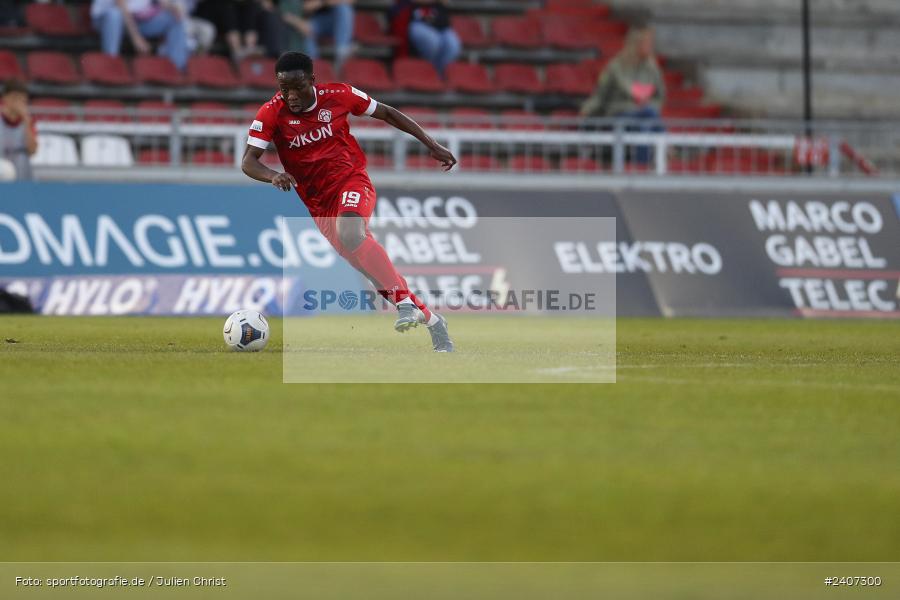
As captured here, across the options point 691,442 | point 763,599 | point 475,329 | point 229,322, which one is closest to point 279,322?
point 475,329

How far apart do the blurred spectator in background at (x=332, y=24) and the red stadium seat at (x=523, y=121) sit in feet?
9.22

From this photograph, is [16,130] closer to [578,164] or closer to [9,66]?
[9,66]

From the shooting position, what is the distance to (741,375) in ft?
33.0

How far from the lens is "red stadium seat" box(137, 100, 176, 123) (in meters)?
19.9

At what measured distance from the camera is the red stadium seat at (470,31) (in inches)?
1035

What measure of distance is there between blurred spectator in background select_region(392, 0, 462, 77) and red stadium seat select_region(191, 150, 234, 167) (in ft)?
18.3

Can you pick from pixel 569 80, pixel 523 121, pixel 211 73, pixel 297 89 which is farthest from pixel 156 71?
pixel 297 89

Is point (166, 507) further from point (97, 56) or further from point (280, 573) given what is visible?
point (97, 56)

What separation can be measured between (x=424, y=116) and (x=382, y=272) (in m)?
9.81

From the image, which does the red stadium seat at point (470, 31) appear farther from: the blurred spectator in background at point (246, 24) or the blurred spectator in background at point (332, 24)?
the blurred spectator in background at point (246, 24)

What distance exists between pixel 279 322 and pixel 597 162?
6.60 meters

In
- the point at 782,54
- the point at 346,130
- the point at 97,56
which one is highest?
the point at 346,130

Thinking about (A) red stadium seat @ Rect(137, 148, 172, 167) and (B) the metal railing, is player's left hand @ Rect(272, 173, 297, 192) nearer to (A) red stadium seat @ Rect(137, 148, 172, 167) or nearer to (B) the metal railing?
(B) the metal railing

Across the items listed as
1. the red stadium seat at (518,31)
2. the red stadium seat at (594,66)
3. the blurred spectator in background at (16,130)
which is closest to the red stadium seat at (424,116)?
the red stadium seat at (518,31)
